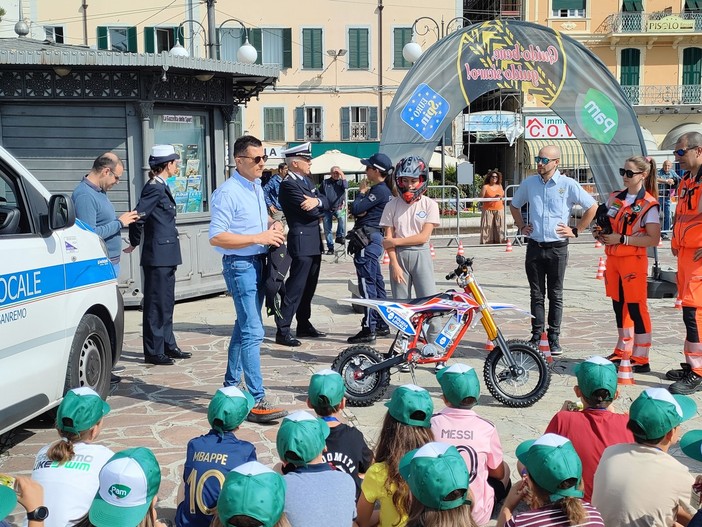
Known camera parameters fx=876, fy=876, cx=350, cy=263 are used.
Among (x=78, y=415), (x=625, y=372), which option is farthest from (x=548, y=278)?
(x=78, y=415)

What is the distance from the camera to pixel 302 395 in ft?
24.2

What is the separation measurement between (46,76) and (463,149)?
Answer: 35124mm

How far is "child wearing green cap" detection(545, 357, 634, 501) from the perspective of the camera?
14.1 ft

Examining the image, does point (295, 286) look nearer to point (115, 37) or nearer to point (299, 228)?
point (299, 228)

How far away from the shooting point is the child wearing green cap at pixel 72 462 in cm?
380

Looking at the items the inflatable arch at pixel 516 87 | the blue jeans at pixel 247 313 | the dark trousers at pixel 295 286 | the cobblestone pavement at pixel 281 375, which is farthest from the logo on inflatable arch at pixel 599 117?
the blue jeans at pixel 247 313

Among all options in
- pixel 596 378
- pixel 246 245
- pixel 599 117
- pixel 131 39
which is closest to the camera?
pixel 596 378

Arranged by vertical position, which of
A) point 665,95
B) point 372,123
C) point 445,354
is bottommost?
point 445,354

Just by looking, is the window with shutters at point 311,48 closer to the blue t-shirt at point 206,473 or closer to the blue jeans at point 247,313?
the blue jeans at point 247,313

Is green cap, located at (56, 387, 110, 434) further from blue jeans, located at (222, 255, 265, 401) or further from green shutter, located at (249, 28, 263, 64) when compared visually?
green shutter, located at (249, 28, 263, 64)

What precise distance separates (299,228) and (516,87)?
4047mm

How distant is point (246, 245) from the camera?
20.9 ft

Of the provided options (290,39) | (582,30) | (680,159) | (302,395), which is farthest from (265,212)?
(582,30)

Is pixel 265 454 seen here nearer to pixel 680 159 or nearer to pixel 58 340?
pixel 58 340
